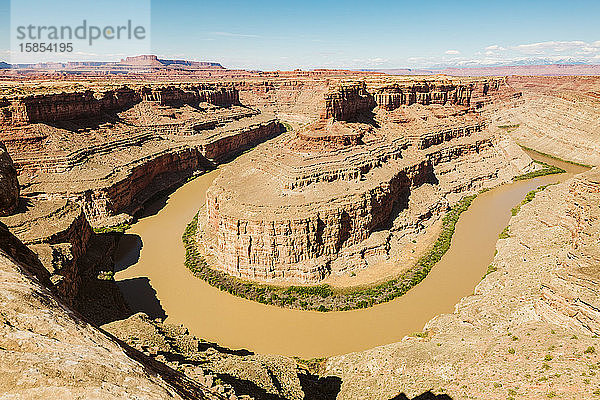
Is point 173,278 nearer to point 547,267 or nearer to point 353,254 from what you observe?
point 353,254

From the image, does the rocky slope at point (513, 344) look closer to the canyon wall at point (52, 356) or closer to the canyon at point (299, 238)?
the canyon at point (299, 238)

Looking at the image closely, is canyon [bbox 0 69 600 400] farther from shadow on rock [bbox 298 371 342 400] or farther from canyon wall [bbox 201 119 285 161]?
canyon wall [bbox 201 119 285 161]

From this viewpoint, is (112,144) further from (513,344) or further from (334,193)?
(513,344)

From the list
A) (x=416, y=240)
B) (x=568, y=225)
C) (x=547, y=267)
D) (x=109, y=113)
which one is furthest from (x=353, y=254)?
(x=109, y=113)

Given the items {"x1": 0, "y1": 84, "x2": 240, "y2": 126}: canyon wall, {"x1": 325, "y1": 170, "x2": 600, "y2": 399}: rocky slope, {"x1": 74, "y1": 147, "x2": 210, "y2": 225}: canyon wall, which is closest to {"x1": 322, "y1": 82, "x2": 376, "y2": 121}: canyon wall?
{"x1": 74, "y1": 147, "x2": 210, "y2": 225}: canyon wall

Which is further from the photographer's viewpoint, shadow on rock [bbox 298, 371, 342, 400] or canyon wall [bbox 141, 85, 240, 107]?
canyon wall [bbox 141, 85, 240, 107]

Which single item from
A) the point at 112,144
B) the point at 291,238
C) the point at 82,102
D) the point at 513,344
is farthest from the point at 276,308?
the point at 82,102
